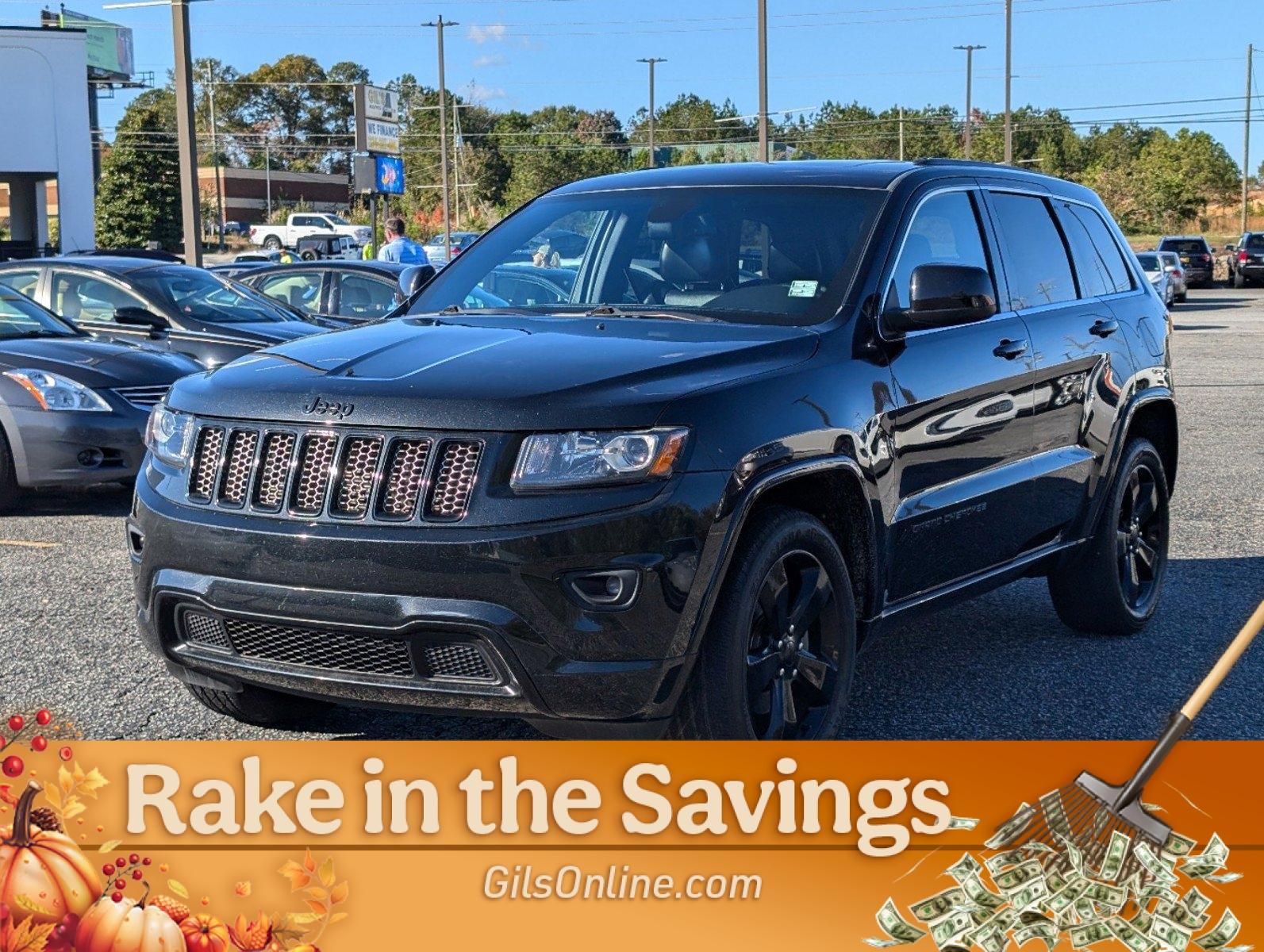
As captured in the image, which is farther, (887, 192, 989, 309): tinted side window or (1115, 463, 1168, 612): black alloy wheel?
(1115, 463, 1168, 612): black alloy wheel

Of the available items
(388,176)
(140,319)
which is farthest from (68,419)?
(388,176)

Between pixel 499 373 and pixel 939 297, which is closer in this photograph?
pixel 499 373

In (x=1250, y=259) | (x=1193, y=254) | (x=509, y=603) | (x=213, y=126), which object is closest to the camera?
(x=509, y=603)

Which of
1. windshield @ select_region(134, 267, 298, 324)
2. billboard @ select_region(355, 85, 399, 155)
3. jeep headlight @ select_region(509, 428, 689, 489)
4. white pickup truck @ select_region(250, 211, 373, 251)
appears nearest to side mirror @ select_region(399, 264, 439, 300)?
jeep headlight @ select_region(509, 428, 689, 489)

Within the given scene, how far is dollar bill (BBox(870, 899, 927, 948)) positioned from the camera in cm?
326

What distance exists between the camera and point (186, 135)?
70.3 feet

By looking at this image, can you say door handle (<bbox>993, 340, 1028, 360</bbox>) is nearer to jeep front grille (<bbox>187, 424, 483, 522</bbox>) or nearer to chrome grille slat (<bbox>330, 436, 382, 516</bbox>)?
jeep front grille (<bbox>187, 424, 483, 522</bbox>)

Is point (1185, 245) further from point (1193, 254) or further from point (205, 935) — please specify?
point (205, 935)

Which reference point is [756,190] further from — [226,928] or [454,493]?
[226,928]

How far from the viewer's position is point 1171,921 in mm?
3234

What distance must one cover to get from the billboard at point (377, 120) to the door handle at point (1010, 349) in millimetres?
32692

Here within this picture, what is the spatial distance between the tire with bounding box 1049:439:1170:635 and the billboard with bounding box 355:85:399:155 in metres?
31.9

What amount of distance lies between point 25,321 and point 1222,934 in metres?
8.86

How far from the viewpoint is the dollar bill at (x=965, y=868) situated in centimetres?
340
